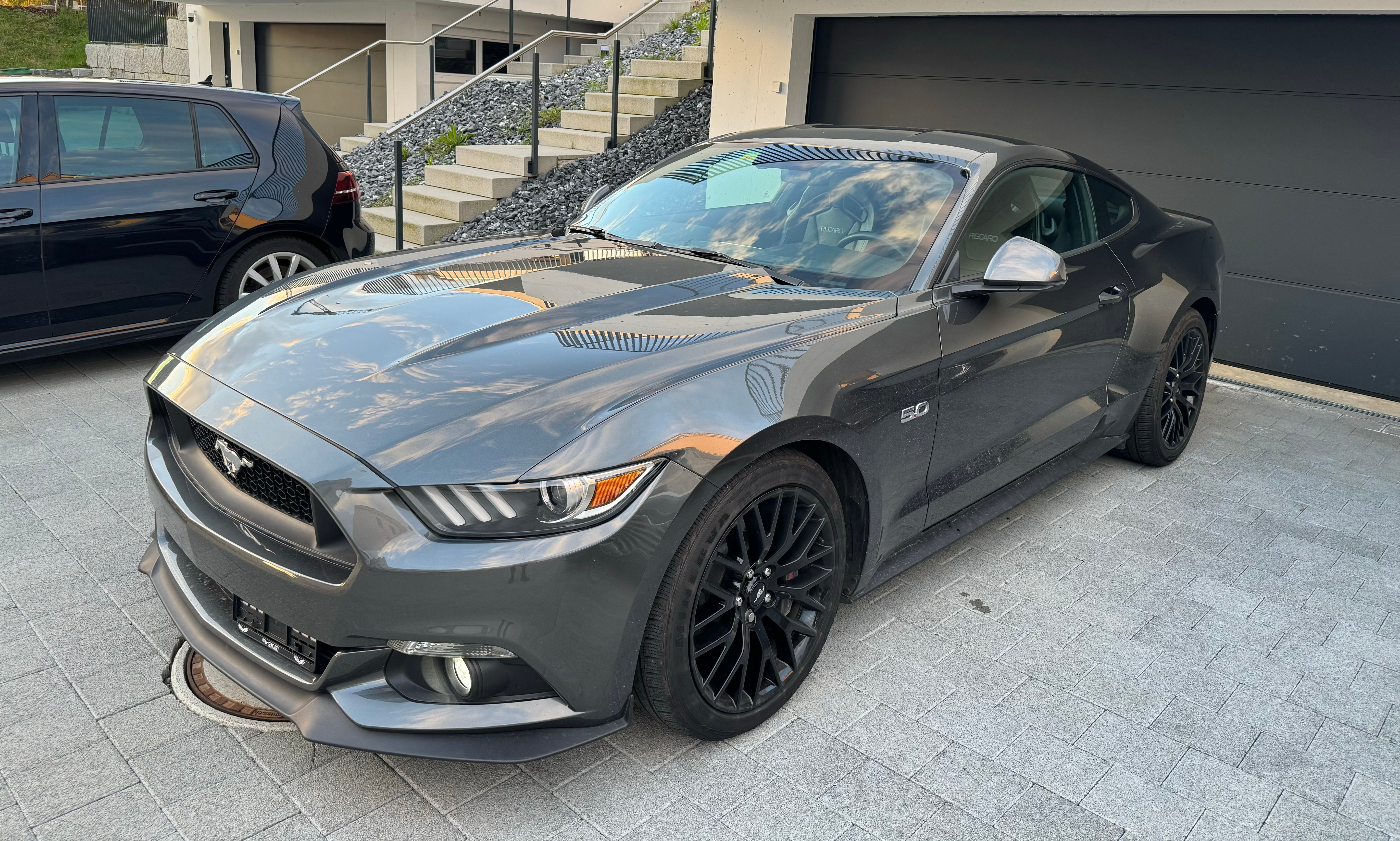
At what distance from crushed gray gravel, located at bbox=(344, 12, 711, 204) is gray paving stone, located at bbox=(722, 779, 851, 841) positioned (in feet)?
32.2

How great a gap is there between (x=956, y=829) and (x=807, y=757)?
16.7 inches

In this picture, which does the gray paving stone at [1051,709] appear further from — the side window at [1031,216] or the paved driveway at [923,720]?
the side window at [1031,216]

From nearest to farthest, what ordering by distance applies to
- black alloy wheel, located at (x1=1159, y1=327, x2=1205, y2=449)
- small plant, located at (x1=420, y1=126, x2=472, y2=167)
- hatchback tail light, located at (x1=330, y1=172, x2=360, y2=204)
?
black alloy wheel, located at (x1=1159, y1=327, x2=1205, y2=449)
hatchback tail light, located at (x1=330, y1=172, x2=360, y2=204)
small plant, located at (x1=420, y1=126, x2=472, y2=167)

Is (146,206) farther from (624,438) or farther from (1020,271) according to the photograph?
(1020,271)

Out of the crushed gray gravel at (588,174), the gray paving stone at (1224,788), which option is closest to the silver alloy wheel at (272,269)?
the crushed gray gravel at (588,174)

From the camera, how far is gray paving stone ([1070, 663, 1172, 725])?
3.06m

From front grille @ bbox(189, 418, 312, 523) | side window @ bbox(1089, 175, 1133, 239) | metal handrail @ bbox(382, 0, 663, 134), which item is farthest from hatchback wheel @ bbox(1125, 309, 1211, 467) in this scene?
metal handrail @ bbox(382, 0, 663, 134)

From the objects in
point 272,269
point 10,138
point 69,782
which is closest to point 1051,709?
point 69,782

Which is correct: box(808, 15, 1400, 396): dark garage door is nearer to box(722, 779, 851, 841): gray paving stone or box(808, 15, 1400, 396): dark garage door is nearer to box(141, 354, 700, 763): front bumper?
box(722, 779, 851, 841): gray paving stone

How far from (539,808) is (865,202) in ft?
7.27

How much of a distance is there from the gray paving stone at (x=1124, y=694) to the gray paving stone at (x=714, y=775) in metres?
1.11

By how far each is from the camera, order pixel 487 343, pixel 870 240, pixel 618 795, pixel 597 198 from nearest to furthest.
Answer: pixel 618 795
pixel 487 343
pixel 870 240
pixel 597 198

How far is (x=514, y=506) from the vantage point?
2.20m

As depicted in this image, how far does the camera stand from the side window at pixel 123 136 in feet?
17.4
